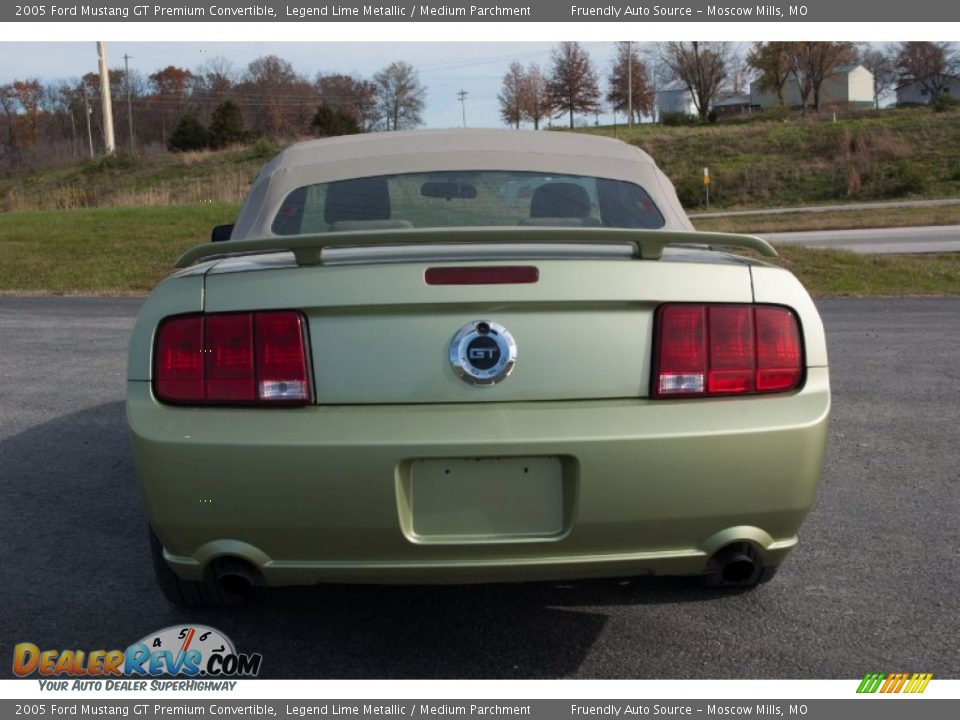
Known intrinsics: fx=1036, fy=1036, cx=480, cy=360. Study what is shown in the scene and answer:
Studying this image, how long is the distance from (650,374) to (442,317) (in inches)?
22.3

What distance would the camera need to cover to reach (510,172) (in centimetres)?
416

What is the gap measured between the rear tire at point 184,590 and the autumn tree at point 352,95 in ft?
215

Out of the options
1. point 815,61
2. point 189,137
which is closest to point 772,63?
point 815,61

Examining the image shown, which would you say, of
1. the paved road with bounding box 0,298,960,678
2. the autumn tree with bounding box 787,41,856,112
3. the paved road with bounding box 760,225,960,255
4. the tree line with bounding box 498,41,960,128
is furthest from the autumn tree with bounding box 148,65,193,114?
the paved road with bounding box 0,298,960,678

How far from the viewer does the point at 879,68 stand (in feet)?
315

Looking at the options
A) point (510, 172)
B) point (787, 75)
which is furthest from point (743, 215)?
point (787, 75)

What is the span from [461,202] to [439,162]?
0.26 m

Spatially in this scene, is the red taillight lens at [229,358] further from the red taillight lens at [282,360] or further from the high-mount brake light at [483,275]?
the high-mount brake light at [483,275]

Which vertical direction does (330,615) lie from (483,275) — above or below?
below

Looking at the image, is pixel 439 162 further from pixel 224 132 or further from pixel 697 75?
pixel 697 75

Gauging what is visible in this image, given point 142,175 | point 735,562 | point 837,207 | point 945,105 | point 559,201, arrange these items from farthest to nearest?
point 945,105 → point 142,175 → point 837,207 → point 559,201 → point 735,562

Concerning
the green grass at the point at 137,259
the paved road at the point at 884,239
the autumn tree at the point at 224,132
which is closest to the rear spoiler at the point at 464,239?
the green grass at the point at 137,259

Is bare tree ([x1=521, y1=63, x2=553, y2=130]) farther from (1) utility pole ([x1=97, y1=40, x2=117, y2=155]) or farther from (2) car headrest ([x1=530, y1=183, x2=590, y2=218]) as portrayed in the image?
(2) car headrest ([x1=530, y1=183, x2=590, y2=218])

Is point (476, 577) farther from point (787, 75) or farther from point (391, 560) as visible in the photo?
point (787, 75)
